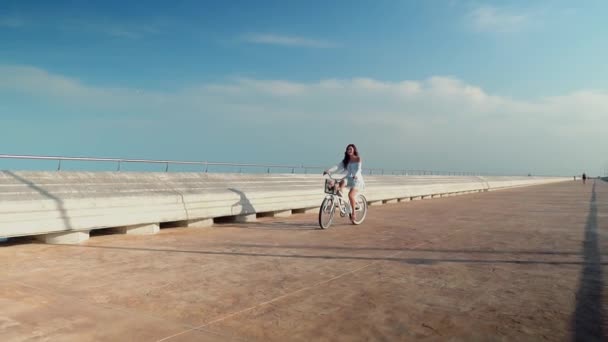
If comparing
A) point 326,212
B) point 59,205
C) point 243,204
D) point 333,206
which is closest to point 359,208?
point 333,206

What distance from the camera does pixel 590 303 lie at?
5133 millimetres

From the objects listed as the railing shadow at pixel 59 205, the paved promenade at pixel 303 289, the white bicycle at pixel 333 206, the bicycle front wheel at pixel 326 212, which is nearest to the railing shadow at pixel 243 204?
the white bicycle at pixel 333 206

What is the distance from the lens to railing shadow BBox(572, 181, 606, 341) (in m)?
4.20

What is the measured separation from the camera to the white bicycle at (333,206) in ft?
39.7

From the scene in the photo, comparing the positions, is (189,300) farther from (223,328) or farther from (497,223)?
(497,223)

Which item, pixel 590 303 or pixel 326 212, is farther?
pixel 326 212

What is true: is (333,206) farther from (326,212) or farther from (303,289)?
(303,289)

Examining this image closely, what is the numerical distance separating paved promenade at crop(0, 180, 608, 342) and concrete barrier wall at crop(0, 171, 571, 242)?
1.68 ft

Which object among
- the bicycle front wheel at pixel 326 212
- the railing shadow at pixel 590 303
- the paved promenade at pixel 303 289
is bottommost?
the paved promenade at pixel 303 289

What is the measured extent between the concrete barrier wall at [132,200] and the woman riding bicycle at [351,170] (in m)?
2.92

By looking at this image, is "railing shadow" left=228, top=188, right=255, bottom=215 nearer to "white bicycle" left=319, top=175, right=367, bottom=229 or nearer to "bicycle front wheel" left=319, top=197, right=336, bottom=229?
"white bicycle" left=319, top=175, right=367, bottom=229

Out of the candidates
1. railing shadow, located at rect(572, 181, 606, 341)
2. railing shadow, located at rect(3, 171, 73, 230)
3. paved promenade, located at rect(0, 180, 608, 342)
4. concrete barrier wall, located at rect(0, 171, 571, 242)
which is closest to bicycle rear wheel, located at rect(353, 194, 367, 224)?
concrete barrier wall, located at rect(0, 171, 571, 242)

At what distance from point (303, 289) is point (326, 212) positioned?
21.3 ft

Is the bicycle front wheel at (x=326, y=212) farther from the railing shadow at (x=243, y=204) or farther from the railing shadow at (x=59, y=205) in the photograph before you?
the railing shadow at (x=59, y=205)
